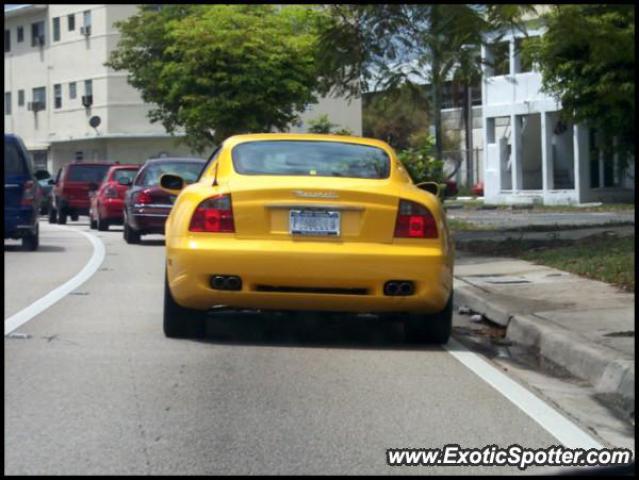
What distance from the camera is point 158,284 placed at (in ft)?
47.6

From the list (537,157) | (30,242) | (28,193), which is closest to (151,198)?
(30,242)

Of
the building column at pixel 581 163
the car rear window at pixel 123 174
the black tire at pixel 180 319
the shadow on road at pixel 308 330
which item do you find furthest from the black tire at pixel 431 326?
the building column at pixel 581 163

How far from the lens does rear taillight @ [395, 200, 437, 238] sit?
928 centimetres

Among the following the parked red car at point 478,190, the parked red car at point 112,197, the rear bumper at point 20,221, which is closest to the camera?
the rear bumper at point 20,221

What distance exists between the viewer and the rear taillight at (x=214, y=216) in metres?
9.22

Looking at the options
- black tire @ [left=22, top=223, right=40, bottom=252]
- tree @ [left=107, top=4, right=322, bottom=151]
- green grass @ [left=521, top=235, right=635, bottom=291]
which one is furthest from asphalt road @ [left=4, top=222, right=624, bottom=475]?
tree @ [left=107, top=4, right=322, bottom=151]

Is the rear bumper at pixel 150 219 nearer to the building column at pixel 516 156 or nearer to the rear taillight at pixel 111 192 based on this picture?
the rear taillight at pixel 111 192

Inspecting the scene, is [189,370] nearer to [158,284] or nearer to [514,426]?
[514,426]

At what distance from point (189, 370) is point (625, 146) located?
74.4 feet

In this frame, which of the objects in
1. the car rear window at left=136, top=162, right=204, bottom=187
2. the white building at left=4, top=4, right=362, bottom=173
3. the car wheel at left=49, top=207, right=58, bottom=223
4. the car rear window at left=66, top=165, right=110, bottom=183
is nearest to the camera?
the car rear window at left=136, top=162, right=204, bottom=187

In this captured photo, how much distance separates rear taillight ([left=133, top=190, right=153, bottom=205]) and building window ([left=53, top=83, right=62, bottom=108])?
4466 cm

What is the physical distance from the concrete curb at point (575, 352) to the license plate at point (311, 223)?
74.6 inches

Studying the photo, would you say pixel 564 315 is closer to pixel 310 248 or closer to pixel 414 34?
pixel 310 248

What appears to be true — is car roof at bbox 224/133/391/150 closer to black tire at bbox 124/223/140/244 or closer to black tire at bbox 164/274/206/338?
black tire at bbox 164/274/206/338
